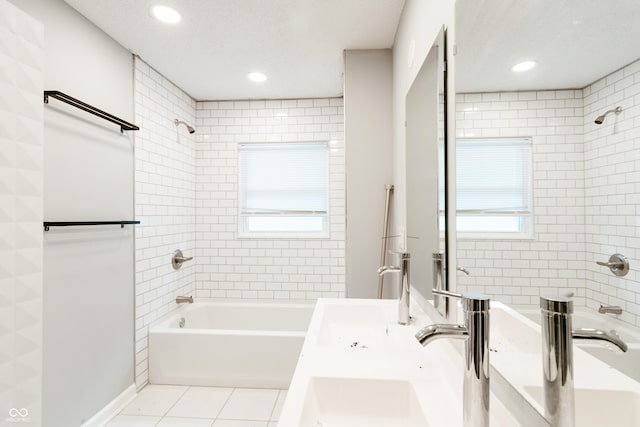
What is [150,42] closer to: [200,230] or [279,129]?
[279,129]

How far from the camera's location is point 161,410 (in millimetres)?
2299

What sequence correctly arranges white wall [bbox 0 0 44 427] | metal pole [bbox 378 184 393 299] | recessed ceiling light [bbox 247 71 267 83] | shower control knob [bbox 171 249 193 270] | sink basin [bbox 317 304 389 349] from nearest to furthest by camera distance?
white wall [bbox 0 0 44 427]
sink basin [bbox 317 304 389 349]
metal pole [bbox 378 184 393 299]
recessed ceiling light [bbox 247 71 267 83]
shower control knob [bbox 171 249 193 270]

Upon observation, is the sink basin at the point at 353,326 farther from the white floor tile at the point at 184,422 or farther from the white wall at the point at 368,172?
the white floor tile at the point at 184,422

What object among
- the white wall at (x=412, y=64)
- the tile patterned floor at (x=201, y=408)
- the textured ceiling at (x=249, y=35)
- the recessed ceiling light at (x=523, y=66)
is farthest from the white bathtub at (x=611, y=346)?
the tile patterned floor at (x=201, y=408)

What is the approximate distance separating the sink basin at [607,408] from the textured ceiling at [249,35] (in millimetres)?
2114

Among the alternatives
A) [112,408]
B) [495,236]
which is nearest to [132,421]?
[112,408]

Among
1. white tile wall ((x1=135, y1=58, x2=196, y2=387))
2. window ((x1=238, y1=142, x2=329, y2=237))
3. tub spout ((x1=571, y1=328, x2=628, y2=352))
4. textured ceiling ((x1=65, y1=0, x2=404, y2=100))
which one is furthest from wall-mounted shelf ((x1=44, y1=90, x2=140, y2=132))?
tub spout ((x1=571, y1=328, x2=628, y2=352))

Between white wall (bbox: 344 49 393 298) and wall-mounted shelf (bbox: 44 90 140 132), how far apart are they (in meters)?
1.63

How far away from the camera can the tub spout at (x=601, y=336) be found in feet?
1.41

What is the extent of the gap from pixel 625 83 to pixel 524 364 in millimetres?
533

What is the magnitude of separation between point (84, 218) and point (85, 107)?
2.26 feet

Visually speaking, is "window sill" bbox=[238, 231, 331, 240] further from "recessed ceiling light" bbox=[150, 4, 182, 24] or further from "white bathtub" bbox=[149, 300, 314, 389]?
"recessed ceiling light" bbox=[150, 4, 182, 24]

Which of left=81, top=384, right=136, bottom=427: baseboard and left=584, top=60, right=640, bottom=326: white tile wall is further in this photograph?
left=81, top=384, right=136, bottom=427: baseboard

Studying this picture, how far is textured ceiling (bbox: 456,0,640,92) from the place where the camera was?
0.46m
